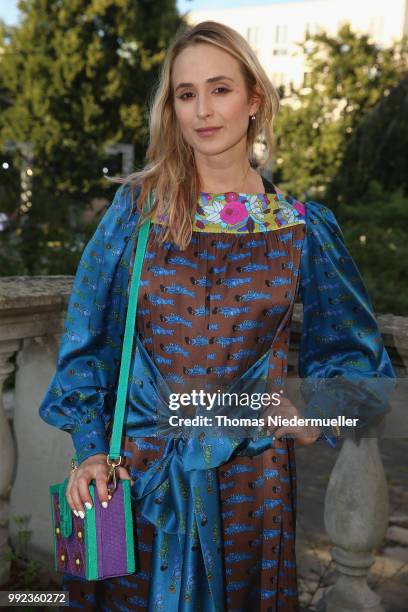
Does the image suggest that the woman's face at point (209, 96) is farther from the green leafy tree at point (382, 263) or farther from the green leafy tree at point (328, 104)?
the green leafy tree at point (328, 104)

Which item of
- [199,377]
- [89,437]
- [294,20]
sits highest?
[294,20]

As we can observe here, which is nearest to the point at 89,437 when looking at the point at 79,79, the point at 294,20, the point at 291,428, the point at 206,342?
the point at 206,342

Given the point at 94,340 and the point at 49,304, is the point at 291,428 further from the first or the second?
the point at 49,304

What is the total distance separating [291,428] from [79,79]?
19906 millimetres

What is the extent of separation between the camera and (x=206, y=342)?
1673 mm

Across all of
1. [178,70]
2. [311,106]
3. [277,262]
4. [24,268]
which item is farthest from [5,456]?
[311,106]

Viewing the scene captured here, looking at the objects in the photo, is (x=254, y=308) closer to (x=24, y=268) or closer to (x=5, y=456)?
(x=5, y=456)

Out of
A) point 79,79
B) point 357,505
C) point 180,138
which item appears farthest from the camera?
point 79,79

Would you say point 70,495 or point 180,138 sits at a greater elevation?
point 180,138

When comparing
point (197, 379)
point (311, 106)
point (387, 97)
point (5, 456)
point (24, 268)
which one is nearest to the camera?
point (197, 379)

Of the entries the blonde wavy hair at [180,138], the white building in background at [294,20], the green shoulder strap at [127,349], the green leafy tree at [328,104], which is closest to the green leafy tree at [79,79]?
the green leafy tree at [328,104]

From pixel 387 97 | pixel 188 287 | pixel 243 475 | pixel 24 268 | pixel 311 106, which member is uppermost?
pixel 311 106

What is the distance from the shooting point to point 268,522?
1689 mm

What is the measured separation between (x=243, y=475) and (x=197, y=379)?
0.90ft
